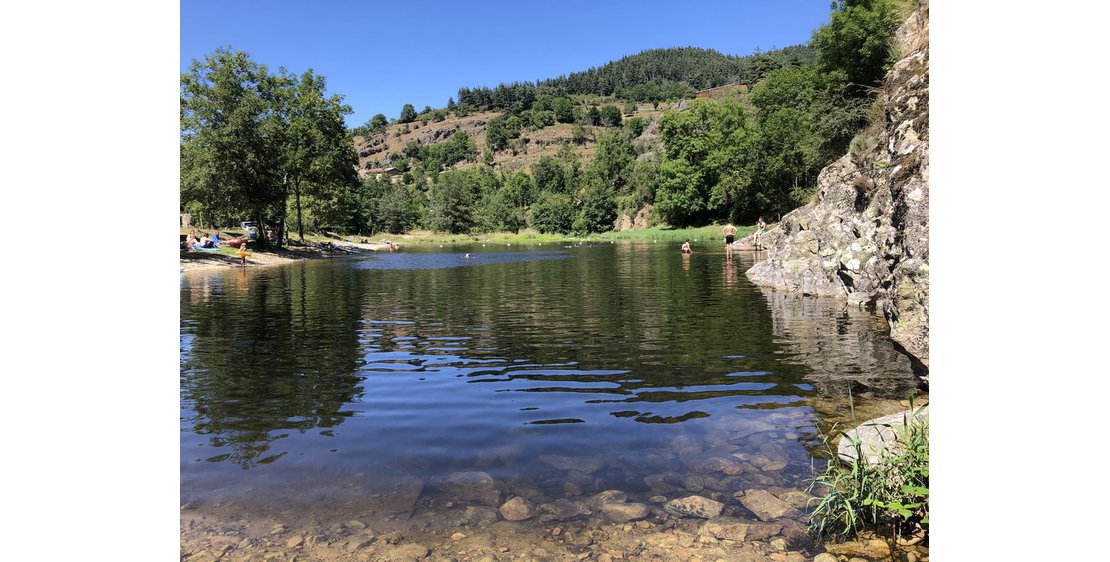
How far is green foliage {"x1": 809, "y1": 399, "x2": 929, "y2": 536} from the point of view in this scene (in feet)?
16.8

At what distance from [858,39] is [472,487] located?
53.7 metres

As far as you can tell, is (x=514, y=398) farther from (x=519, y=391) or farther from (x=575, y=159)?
(x=575, y=159)

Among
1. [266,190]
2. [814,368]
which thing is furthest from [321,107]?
[814,368]

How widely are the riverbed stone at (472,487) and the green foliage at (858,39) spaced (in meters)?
46.4

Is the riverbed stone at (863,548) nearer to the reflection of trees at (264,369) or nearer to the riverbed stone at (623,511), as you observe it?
the riverbed stone at (623,511)

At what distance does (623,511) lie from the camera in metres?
5.94

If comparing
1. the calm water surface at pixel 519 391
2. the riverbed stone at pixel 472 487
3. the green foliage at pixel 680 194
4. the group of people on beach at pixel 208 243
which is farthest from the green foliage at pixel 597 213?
the riverbed stone at pixel 472 487

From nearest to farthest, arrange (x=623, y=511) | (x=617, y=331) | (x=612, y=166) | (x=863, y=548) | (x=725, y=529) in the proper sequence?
(x=863, y=548), (x=725, y=529), (x=623, y=511), (x=617, y=331), (x=612, y=166)

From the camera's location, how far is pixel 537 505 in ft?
20.0

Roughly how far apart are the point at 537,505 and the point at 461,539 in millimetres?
937

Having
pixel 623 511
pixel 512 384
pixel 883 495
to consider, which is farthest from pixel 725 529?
pixel 512 384

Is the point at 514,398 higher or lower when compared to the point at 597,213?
lower
